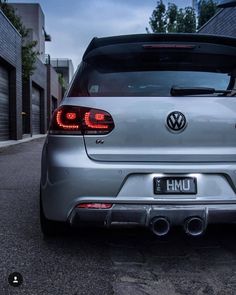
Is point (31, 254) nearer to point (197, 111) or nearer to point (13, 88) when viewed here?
point (197, 111)

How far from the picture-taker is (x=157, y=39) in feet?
12.8

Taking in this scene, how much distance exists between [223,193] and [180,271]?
67 cm

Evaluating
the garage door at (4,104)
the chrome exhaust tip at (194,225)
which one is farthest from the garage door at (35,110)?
the chrome exhaust tip at (194,225)

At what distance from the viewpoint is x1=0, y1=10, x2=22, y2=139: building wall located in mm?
19906

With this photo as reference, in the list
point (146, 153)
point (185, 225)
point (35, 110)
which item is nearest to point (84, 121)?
point (146, 153)

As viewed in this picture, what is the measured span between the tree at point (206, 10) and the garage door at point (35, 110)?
11.8 meters

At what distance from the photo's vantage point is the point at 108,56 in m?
3.83

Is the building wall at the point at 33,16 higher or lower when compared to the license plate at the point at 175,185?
higher

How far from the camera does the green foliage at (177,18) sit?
3131 centimetres

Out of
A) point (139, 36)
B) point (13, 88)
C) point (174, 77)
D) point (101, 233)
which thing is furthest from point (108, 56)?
point (13, 88)

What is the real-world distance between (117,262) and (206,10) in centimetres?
2935

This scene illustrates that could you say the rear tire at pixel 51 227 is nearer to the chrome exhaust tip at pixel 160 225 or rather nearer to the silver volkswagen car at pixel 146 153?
the silver volkswagen car at pixel 146 153

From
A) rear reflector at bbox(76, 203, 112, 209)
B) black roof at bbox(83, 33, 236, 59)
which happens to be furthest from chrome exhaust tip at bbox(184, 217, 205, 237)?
black roof at bbox(83, 33, 236, 59)

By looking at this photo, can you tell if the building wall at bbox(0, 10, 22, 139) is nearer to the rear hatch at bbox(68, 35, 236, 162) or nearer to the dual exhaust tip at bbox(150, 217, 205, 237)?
the rear hatch at bbox(68, 35, 236, 162)
